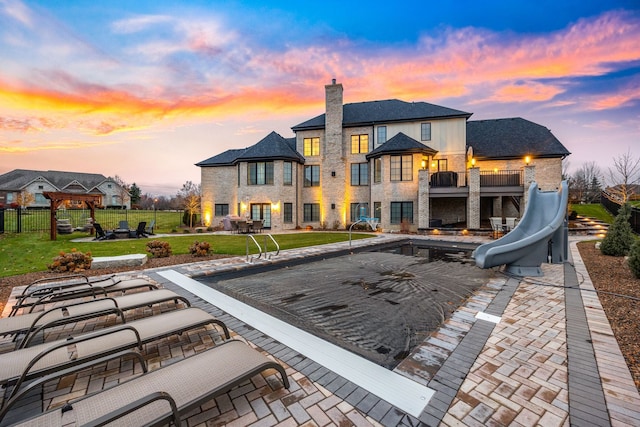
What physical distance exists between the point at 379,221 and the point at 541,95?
50.6ft

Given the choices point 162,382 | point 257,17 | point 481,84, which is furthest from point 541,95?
point 162,382

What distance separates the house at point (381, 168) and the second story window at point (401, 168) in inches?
3.1

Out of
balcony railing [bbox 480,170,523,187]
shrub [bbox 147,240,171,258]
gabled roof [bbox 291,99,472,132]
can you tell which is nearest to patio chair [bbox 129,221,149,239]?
shrub [bbox 147,240,171,258]

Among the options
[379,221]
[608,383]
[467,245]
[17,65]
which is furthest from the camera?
[379,221]

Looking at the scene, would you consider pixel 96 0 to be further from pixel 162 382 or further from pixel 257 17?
pixel 162 382

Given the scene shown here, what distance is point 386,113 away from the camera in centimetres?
2480

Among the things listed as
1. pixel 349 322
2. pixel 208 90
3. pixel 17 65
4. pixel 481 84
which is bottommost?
pixel 349 322

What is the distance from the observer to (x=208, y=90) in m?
19.3

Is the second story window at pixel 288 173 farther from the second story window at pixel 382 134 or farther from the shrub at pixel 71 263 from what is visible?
the shrub at pixel 71 263

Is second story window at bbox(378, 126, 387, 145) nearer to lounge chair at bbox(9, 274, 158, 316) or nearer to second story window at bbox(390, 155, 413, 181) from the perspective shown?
second story window at bbox(390, 155, 413, 181)

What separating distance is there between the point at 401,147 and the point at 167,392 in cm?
2165

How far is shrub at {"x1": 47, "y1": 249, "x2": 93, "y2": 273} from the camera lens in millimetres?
8281

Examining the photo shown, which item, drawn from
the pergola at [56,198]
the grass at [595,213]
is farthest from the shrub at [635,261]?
the pergola at [56,198]

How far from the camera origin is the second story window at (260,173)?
24078mm
